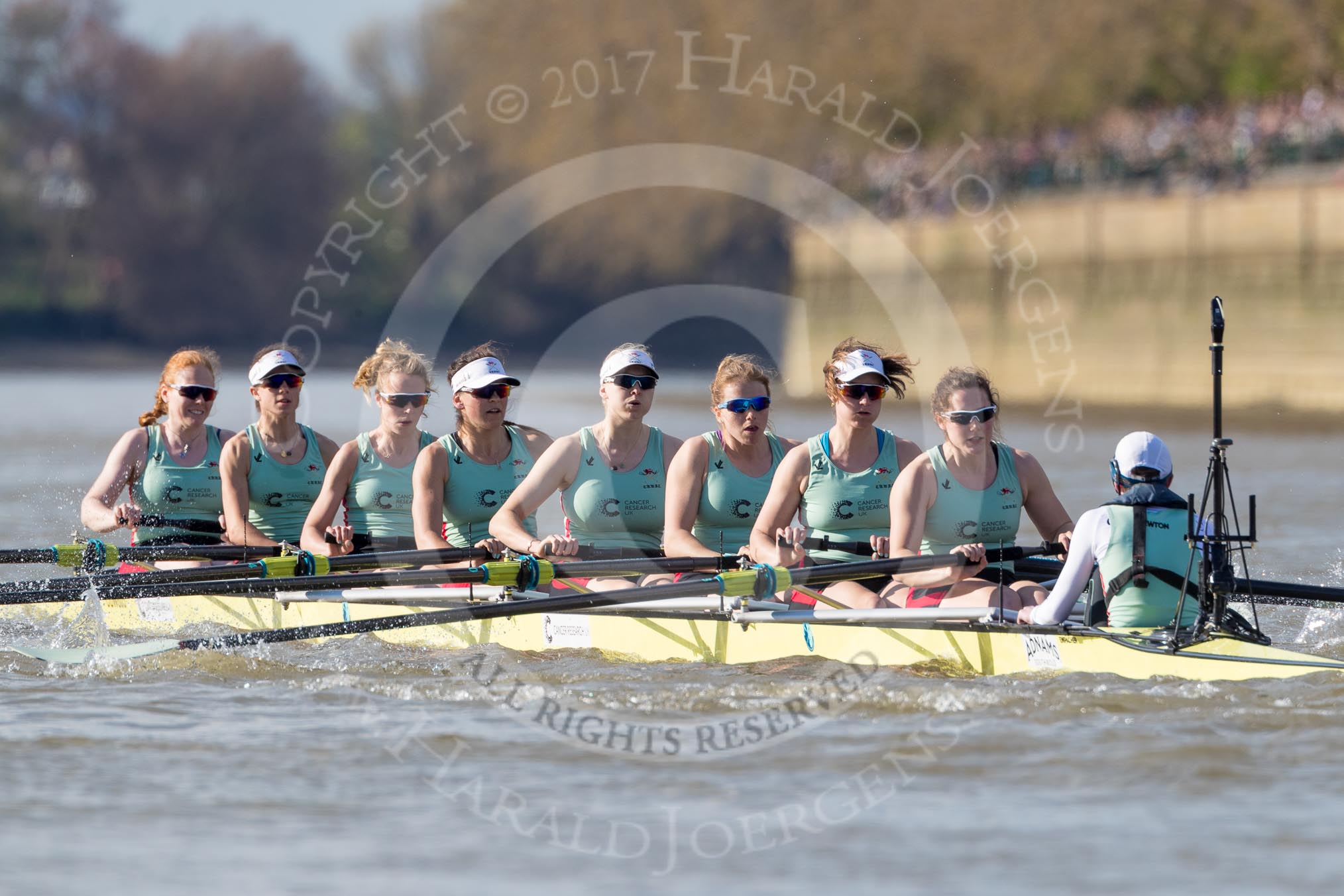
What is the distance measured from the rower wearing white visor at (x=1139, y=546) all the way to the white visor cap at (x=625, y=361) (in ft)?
7.70

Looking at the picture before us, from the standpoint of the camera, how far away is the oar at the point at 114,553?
1012 centimetres

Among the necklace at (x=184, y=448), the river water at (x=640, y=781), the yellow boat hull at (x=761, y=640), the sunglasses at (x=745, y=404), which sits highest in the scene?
the sunglasses at (x=745, y=404)

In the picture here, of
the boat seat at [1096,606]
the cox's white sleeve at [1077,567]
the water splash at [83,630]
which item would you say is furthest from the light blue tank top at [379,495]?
the boat seat at [1096,606]

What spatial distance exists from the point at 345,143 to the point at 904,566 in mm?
55842

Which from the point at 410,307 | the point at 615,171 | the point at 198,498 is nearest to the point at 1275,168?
the point at 198,498

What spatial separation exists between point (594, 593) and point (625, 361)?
3.93 feet

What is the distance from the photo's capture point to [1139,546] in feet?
23.9

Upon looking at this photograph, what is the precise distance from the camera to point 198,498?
35.4 ft

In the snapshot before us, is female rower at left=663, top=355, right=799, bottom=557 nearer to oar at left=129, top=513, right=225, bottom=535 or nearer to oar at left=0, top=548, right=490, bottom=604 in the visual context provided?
oar at left=0, top=548, right=490, bottom=604

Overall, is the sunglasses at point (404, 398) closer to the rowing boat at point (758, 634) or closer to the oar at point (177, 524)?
the rowing boat at point (758, 634)

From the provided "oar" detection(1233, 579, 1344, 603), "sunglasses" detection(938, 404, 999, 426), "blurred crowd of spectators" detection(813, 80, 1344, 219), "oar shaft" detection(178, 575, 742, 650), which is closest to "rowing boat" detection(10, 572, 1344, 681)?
"oar shaft" detection(178, 575, 742, 650)

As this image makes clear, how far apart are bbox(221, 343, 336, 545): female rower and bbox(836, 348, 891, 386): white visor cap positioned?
3195 mm

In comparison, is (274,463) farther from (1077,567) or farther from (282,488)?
(1077,567)

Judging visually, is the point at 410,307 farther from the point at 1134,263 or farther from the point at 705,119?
the point at 1134,263
